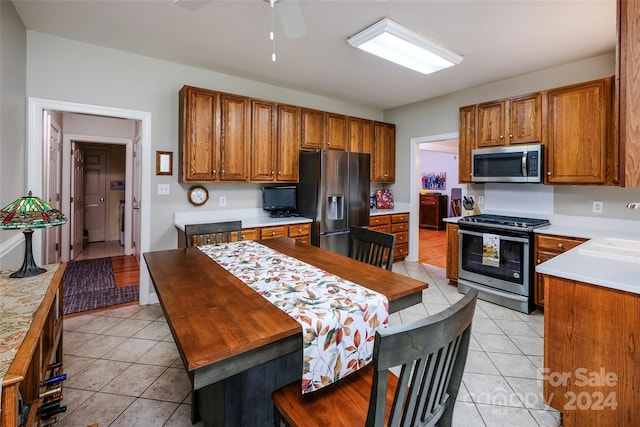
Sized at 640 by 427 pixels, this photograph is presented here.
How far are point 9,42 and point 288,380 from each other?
3.02 meters

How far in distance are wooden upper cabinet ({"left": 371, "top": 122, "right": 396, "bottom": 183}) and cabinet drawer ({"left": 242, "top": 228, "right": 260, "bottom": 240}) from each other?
2.33 meters

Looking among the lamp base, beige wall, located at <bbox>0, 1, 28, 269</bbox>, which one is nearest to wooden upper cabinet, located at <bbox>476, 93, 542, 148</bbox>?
the lamp base

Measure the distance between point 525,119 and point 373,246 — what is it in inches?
99.6

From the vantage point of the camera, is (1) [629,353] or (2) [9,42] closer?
(1) [629,353]

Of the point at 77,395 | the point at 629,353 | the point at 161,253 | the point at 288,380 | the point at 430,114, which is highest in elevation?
the point at 430,114

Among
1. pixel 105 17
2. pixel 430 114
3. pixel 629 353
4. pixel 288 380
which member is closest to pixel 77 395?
pixel 288 380

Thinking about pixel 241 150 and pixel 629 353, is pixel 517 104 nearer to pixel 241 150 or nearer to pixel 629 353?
pixel 629 353

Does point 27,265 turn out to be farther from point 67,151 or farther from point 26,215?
point 67,151

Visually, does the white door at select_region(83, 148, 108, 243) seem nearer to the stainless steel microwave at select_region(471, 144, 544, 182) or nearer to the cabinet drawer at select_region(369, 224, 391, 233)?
the cabinet drawer at select_region(369, 224, 391, 233)

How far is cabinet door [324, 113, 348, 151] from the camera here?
4.28 metres

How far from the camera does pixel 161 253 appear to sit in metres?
2.00

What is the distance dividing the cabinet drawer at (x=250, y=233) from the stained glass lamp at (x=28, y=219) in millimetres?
1740

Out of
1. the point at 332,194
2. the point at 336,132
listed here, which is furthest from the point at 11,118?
the point at 336,132

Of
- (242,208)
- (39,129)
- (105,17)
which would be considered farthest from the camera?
(242,208)
